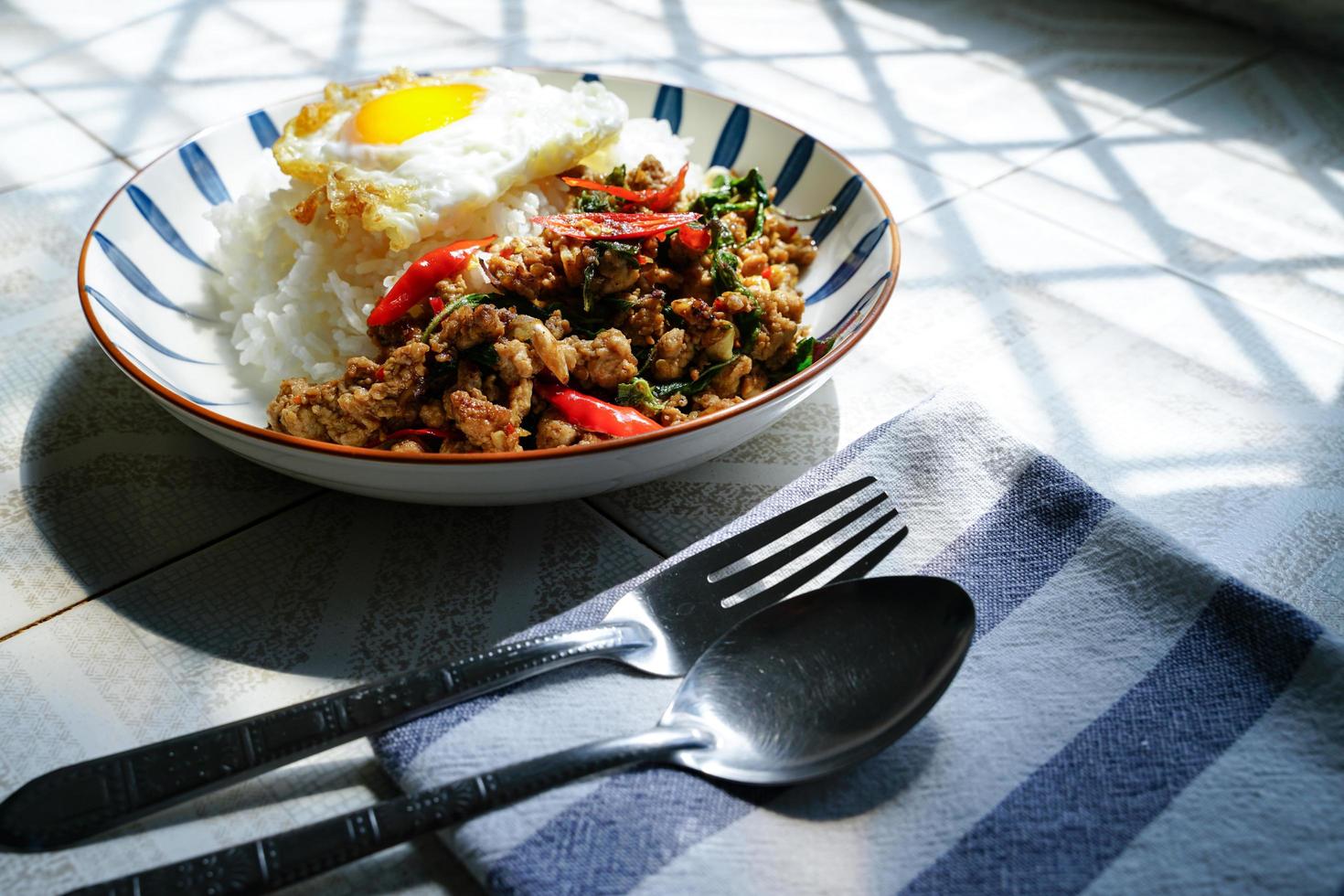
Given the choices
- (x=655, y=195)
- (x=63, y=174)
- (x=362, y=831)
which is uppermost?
(x=63, y=174)

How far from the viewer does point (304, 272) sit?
178 centimetres

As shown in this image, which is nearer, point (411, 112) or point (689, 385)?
point (689, 385)

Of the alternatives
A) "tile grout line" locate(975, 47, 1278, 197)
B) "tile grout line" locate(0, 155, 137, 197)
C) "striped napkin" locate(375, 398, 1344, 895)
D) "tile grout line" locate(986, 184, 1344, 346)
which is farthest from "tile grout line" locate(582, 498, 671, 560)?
"tile grout line" locate(0, 155, 137, 197)

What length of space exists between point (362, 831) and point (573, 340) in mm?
757

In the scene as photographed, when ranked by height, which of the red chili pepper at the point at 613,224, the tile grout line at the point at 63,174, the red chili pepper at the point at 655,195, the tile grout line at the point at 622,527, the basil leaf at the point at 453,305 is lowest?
the tile grout line at the point at 622,527

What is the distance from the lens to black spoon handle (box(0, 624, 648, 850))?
1.02 metres

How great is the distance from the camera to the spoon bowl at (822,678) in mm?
1070

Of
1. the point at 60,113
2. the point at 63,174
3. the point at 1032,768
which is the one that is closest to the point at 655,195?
the point at 1032,768

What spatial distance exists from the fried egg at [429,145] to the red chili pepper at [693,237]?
0.34 meters

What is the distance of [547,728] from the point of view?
1117 mm

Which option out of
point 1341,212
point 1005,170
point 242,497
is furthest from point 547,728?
point 1341,212

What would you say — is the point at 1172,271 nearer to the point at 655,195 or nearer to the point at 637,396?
the point at 655,195

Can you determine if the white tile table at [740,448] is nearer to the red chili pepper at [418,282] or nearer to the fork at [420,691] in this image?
the fork at [420,691]

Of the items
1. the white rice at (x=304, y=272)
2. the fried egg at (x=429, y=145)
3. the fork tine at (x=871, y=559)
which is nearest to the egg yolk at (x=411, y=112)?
the fried egg at (x=429, y=145)
